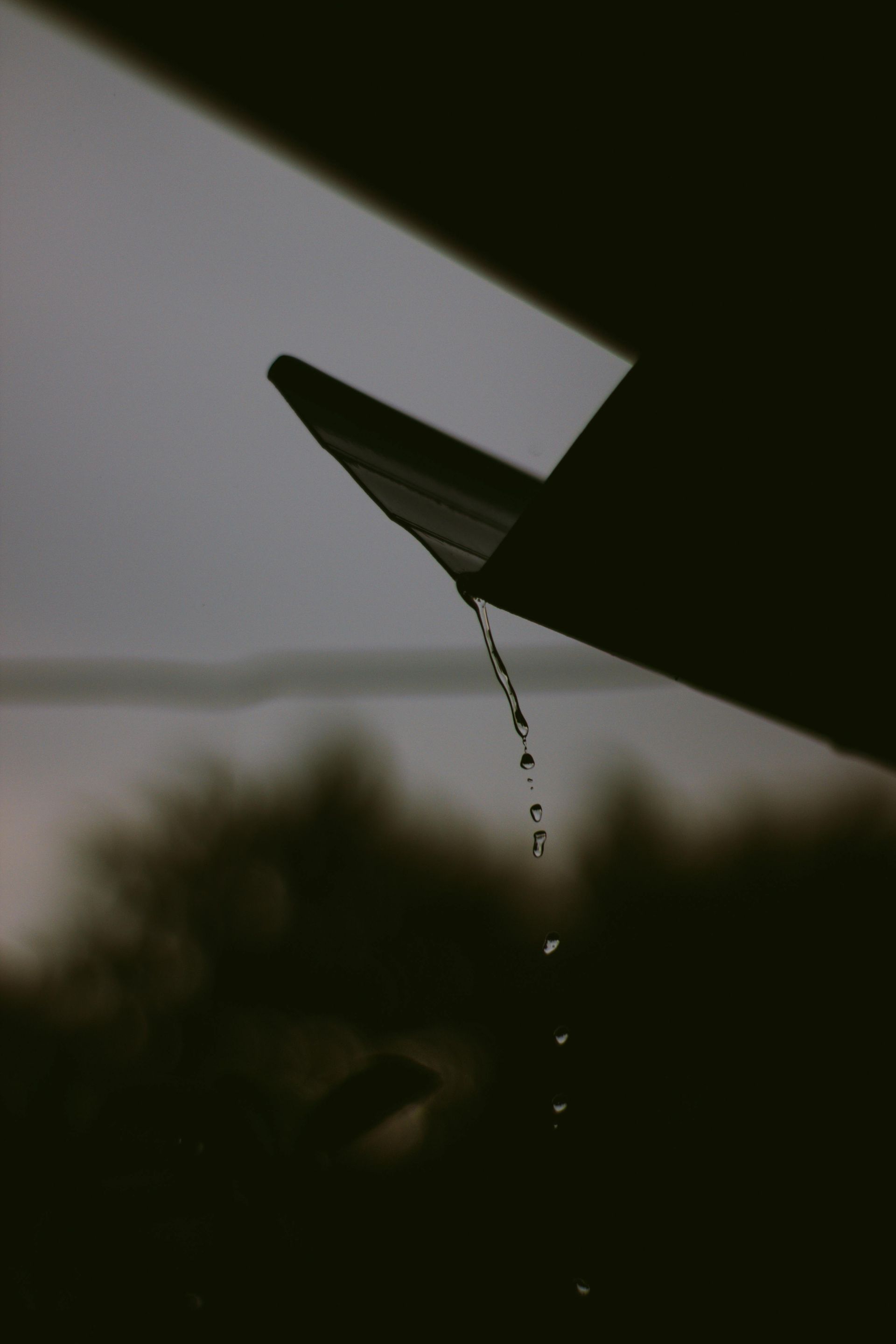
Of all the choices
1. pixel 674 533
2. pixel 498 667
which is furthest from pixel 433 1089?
pixel 674 533

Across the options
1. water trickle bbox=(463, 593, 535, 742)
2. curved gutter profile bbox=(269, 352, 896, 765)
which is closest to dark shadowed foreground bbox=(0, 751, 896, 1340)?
water trickle bbox=(463, 593, 535, 742)

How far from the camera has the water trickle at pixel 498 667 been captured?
32.5 inches

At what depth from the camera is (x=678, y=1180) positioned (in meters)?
4.53

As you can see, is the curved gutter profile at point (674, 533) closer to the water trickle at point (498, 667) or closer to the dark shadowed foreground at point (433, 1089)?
the water trickle at point (498, 667)

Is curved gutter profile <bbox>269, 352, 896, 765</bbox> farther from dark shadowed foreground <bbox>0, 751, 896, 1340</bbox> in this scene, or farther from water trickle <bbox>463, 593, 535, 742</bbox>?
dark shadowed foreground <bbox>0, 751, 896, 1340</bbox>

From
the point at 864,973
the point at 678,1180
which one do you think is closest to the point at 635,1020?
the point at 678,1180

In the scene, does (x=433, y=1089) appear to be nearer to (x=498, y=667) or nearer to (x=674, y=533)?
(x=498, y=667)

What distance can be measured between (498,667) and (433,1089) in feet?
2.03

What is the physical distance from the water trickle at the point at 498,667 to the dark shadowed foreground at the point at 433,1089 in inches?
22.4

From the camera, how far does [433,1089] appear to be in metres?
1.04

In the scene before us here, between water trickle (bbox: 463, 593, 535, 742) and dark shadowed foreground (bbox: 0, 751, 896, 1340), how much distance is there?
0.57 m

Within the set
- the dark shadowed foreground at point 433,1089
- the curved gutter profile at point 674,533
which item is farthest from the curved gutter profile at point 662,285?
the dark shadowed foreground at point 433,1089

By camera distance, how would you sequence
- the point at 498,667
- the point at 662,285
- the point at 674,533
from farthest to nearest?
the point at 498,667, the point at 662,285, the point at 674,533

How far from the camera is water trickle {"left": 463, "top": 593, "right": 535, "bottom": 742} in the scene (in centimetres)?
83
